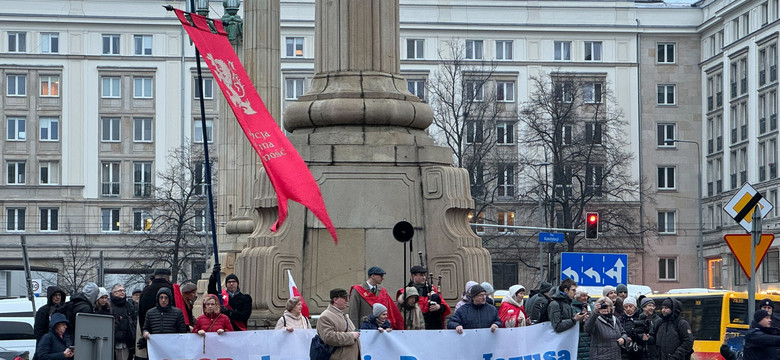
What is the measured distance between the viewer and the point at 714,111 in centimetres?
9044

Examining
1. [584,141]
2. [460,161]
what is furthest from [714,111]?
[460,161]

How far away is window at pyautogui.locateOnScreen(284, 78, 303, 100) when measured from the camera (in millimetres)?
92938

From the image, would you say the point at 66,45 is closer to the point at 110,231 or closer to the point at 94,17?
the point at 94,17

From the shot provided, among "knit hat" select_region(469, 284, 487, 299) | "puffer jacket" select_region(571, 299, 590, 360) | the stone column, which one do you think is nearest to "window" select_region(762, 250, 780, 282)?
the stone column

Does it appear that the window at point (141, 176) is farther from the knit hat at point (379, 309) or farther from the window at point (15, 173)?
the knit hat at point (379, 309)

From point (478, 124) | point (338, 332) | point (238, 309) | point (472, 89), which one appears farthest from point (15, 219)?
point (338, 332)

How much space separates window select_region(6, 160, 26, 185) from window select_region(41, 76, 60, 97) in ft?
Answer: 13.7

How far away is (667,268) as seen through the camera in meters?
92.2

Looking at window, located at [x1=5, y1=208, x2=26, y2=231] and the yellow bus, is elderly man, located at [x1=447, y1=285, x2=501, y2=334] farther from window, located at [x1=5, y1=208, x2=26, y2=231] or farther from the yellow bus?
window, located at [x1=5, y1=208, x2=26, y2=231]

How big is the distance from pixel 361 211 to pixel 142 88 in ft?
251

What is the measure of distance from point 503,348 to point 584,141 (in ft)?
188

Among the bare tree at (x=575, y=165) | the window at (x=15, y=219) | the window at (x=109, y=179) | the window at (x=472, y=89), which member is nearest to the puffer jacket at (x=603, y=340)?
the bare tree at (x=575, y=165)

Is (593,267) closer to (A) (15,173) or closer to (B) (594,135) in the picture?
(B) (594,135)

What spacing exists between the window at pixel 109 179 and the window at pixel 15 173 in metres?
4.42
